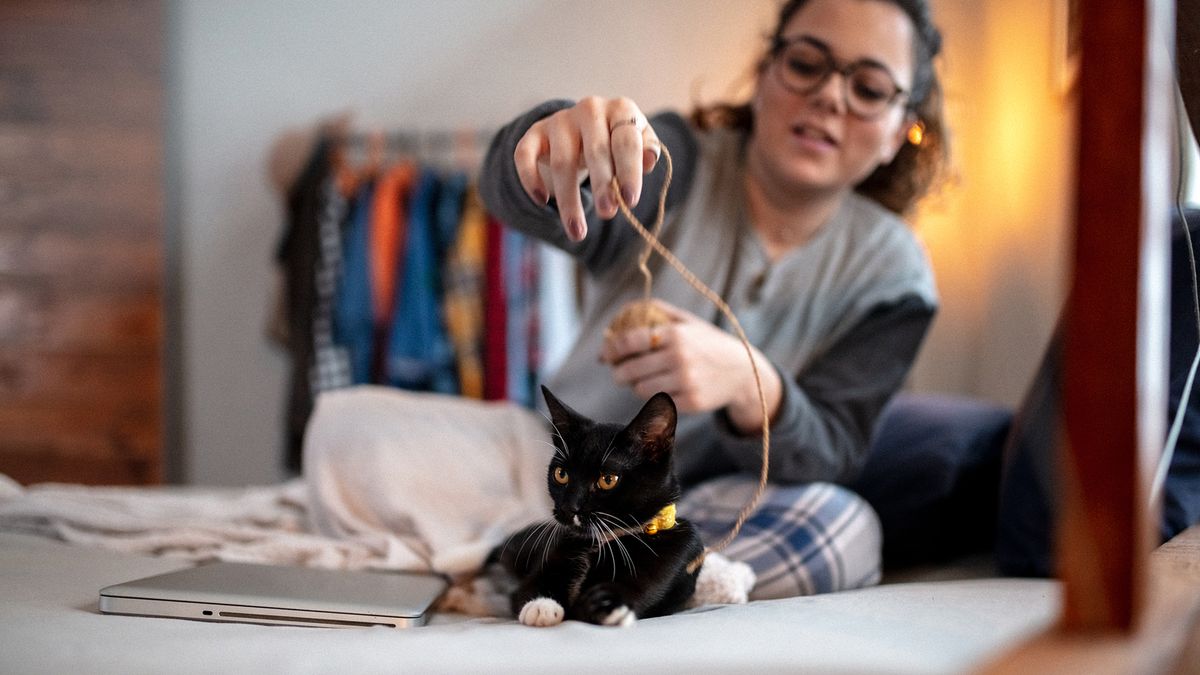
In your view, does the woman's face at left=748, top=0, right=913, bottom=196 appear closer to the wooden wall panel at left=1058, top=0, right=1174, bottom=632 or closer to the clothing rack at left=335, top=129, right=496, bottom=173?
the wooden wall panel at left=1058, top=0, right=1174, bottom=632

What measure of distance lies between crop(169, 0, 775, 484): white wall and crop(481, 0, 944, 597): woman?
187cm

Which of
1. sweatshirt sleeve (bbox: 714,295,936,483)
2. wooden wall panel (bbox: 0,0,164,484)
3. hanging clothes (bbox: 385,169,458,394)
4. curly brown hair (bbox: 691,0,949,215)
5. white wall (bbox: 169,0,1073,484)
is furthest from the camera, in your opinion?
white wall (bbox: 169,0,1073,484)

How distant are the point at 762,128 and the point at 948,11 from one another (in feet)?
6.11

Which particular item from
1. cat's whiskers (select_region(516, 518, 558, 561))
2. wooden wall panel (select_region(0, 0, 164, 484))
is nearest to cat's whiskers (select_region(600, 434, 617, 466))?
cat's whiskers (select_region(516, 518, 558, 561))

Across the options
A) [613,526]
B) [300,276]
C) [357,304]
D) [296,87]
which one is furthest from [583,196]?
[296,87]

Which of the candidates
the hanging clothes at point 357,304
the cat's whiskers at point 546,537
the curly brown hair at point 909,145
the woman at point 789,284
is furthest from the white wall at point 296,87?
the cat's whiskers at point 546,537

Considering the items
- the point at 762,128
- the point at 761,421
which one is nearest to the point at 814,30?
the point at 762,128

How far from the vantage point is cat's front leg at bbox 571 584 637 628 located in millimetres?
629

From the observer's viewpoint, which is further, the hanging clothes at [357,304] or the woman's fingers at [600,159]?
the hanging clothes at [357,304]

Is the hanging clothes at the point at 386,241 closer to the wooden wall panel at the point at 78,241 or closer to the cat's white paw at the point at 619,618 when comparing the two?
the wooden wall panel at the point at 78,241

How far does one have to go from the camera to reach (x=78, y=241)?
279 centimetres

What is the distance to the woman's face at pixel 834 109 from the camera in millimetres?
1132

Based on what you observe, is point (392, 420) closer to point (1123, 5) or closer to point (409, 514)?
point (409, 514)

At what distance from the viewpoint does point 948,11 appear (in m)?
2.69
